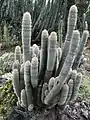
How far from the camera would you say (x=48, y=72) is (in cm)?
249

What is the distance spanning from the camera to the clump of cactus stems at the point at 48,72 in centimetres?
231

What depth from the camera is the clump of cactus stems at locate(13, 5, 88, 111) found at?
231 cm

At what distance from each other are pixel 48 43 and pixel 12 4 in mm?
5093

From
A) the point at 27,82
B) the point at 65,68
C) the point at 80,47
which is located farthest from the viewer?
the point at 80,47

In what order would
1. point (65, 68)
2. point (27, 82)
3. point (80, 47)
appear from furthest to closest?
point (80, 47) → point (27, 82) → point (65, 68)

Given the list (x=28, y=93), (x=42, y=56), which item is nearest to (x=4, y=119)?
(x=28, y=93)

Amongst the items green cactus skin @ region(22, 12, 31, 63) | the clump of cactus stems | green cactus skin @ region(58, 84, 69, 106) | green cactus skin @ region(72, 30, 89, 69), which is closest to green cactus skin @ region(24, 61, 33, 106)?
the clump of cactus stems

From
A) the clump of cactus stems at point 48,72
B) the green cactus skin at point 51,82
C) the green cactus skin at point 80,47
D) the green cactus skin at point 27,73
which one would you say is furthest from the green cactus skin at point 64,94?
the green cactus skin at point 80,47

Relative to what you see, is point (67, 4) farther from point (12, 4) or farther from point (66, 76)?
point (66, 76)

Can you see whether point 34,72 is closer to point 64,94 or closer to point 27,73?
point 27,73

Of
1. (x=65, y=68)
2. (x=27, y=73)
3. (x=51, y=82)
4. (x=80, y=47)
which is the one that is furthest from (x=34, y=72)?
(x=80, y=47)

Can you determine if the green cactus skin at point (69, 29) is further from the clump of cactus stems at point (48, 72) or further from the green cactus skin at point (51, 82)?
the green cactus skin at point (51, 82)

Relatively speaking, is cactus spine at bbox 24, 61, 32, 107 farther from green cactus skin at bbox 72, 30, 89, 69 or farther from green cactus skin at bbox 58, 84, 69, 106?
green cactus skin at bbox 72, 30, 89, 69

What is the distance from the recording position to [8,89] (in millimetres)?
3096
